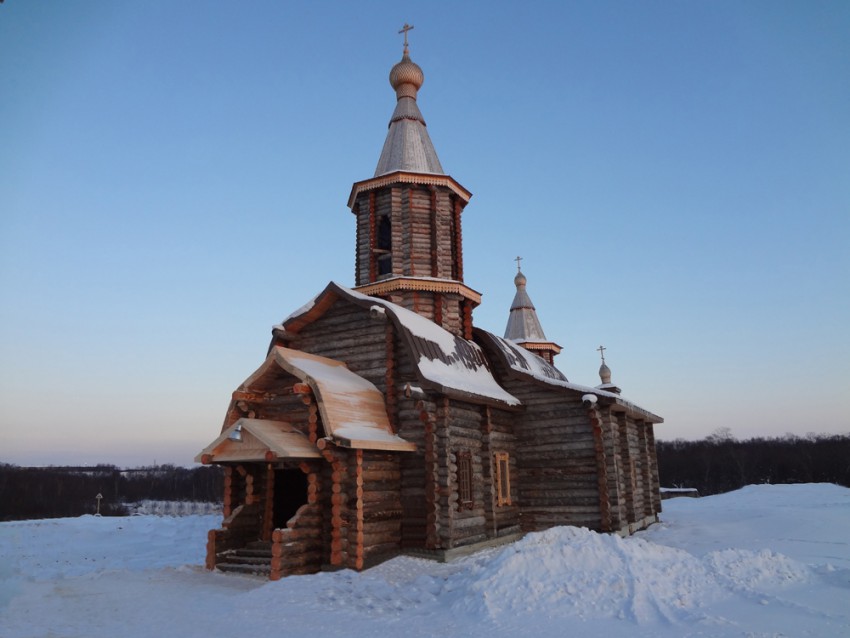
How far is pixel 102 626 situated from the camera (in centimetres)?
875

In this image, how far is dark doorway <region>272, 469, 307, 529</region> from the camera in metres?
14.6

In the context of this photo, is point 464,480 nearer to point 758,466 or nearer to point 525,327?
point 525,327

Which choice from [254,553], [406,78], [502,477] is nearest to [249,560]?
[254,553]

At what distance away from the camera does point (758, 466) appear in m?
69.2

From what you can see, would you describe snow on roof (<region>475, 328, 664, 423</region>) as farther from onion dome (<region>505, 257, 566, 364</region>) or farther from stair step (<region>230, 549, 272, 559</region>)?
stair step (<region>230, 549, 272, 559</region>)

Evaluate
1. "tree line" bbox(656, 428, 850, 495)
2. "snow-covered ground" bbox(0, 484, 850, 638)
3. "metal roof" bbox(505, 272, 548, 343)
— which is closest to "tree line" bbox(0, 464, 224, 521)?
"metal roof" bbox(505, 272, 548, 343)

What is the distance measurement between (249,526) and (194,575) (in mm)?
1661

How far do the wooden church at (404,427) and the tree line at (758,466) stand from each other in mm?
51602

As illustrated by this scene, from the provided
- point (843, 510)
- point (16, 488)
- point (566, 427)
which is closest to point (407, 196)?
point (566, 427)

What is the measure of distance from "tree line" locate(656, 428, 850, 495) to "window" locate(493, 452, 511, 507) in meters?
52.3

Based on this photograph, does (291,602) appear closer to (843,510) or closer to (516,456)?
(516,456)

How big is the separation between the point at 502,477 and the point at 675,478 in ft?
195

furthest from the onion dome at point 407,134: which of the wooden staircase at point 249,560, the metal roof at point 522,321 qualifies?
the metal roof at point 522,321

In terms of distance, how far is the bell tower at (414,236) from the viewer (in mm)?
18250
